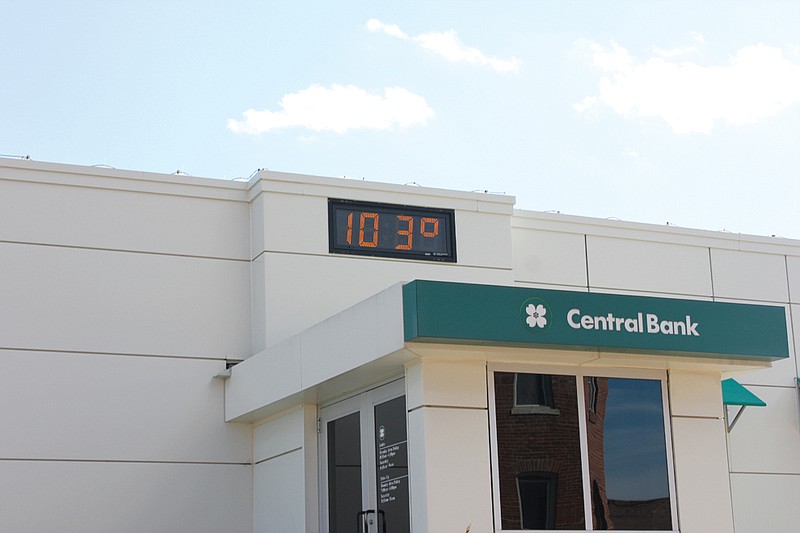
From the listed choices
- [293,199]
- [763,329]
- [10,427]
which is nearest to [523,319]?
[763,329]

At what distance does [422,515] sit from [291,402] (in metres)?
3.06

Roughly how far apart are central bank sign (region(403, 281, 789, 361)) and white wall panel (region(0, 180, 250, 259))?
499cm

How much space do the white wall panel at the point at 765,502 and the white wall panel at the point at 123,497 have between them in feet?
22.3

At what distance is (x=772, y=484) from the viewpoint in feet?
57.0

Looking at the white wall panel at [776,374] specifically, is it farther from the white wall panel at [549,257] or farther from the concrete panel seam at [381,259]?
the concrete panel seam at [381,259]

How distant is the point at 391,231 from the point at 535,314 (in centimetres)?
479

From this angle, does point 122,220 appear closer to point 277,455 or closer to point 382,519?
point 277,455

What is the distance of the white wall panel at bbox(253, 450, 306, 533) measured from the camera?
13.5m

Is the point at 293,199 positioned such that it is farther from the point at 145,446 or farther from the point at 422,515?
the point at 422,515

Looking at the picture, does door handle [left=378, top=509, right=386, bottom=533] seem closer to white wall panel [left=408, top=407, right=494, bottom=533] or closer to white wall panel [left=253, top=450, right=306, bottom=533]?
white wall panel [left=408, top=407, right=494, bottom=533]

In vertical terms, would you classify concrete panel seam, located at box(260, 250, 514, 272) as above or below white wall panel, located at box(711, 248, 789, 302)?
below

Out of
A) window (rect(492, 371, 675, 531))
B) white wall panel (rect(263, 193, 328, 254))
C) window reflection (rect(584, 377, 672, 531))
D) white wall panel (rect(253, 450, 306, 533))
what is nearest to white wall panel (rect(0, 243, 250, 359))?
white wall panel (rect(263, 193, 328, 254))

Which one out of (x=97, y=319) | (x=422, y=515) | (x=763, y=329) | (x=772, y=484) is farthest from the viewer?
(x=772, y=484)

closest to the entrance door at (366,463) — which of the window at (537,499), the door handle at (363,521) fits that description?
the door handle at (363,521)
